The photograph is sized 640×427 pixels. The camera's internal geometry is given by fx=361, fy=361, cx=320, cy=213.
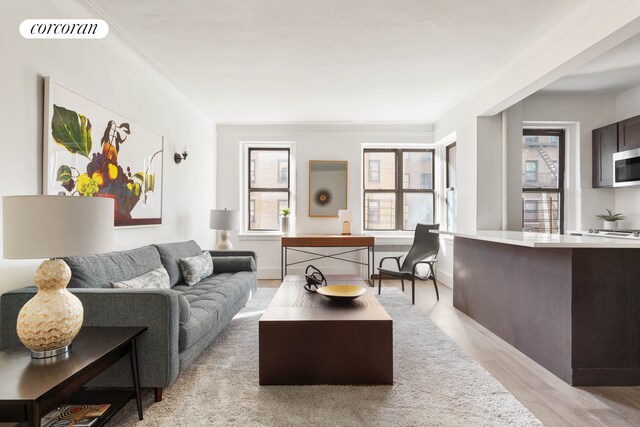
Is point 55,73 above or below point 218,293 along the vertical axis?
above

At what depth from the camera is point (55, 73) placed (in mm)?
2355

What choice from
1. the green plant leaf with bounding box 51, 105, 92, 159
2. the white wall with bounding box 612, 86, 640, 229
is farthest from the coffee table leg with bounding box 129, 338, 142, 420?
the white wall with bounding box 612, 86, 640, 229

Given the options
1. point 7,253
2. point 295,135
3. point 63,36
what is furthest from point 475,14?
point 295,135

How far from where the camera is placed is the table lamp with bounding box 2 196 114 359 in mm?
1511

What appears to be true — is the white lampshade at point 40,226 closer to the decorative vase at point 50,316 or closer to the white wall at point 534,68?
the decorative vase at point 50,316

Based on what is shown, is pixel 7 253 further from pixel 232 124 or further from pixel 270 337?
pixel 232 124

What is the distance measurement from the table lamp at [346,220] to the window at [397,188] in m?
0.55

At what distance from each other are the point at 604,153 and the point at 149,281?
17.1 feet

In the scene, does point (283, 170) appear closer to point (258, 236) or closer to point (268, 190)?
point (268, 190)

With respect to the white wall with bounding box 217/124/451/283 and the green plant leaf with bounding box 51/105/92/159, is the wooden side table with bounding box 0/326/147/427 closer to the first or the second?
the green plant leaf with bounding box 51/105/92/159

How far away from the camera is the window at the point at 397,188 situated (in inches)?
242

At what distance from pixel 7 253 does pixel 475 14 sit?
318cm

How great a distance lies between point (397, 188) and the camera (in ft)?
20.2

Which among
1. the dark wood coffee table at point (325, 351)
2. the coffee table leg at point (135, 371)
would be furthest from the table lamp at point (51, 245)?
the dark wood coffee table at point (325, 351)
